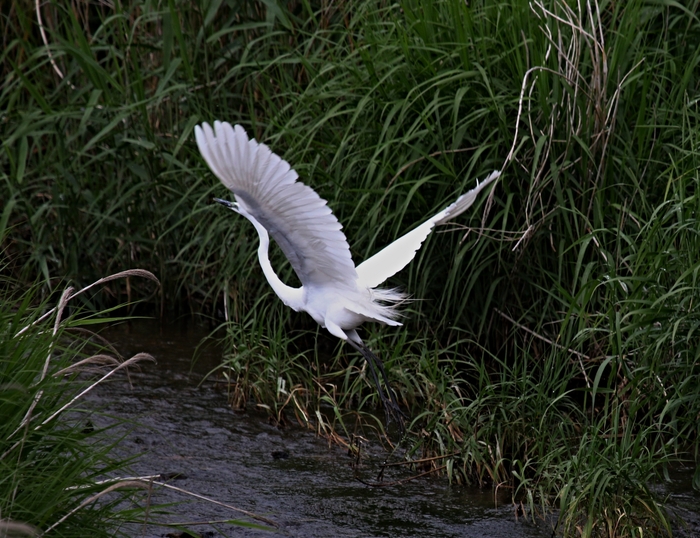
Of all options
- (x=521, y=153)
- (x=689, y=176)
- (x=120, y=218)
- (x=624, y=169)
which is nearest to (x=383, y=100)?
(x=521, y=153)

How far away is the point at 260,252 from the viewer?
3154 mm

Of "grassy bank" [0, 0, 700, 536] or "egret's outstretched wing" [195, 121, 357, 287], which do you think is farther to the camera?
"grassy bank" [0, 0, 700, 536]

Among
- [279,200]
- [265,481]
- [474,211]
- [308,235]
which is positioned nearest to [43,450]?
[279,200]

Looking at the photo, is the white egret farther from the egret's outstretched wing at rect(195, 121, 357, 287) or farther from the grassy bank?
the grassy bank

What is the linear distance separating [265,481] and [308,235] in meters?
0.92

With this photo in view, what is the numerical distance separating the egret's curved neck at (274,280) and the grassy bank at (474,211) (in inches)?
17.9

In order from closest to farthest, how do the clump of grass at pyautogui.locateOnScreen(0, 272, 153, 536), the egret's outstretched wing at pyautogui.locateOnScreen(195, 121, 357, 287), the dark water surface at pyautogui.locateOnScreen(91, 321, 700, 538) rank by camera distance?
the clump of grass at pyautogui.locateOnScreen(0, 272, 153, 536) → the egret's outstretched wing at pyautogui.locateOnScreen(195, 121, 357, 287) → the dark water surface at pyautogui.locateOnScreen(91, 321, 700, 538)

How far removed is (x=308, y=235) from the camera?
2.93 m

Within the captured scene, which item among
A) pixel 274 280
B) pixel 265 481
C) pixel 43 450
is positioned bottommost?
pixel 265 481

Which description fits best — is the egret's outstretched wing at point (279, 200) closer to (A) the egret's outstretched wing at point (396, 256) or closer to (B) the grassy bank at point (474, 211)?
(A) the egret's outstretched wing at point (396, 256)

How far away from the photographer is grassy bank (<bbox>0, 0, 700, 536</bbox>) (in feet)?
9.72

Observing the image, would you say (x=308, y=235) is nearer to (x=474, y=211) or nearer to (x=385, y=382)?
(x=385, y=382)

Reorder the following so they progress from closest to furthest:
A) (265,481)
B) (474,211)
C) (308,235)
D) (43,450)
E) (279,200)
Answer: (43,450) < (279,200) < (308,235) < (265,481) < (474,211)

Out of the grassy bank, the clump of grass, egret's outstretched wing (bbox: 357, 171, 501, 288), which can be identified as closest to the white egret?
egret's outstretched wing (bbox: 357, 171, 501, 288)
